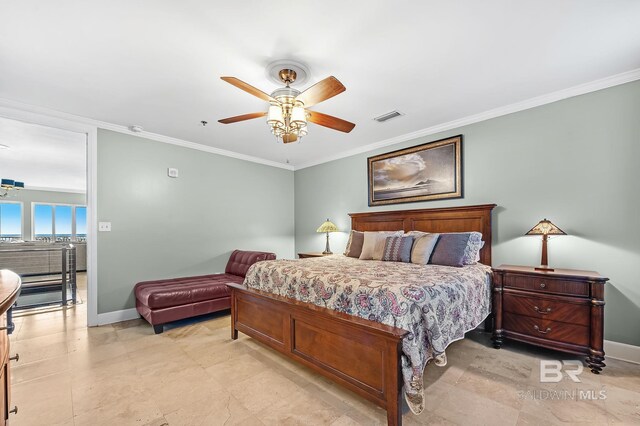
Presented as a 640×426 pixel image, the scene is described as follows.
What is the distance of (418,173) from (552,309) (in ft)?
7.19

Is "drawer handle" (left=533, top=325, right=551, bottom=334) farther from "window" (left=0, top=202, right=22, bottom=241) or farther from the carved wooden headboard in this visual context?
"window" (left=0, top=202, right=22, bottom=241)

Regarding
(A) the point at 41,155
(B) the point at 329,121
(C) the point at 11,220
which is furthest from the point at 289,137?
(C) the point at 11,220

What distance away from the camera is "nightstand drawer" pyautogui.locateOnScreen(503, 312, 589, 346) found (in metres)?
2.44

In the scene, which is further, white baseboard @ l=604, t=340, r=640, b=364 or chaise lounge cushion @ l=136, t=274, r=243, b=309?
chaise lounge cushion @ l=136, t=274, r=243, b=309

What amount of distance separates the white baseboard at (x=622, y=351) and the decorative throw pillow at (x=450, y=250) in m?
1.44

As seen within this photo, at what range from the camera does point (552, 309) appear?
2559 mm

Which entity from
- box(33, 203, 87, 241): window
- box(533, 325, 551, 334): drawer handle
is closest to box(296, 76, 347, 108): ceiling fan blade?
box(533, 325, 551, 334): drawer handle

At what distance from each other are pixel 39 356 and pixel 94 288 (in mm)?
993

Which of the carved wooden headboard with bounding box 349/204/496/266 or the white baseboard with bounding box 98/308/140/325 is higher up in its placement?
the carved wooden headboard with bounding box 349/204/496/266

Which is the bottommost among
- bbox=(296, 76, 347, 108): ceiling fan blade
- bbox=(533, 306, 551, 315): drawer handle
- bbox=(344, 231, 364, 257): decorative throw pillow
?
bbox=(533, 306, 551, 315): drawer handle

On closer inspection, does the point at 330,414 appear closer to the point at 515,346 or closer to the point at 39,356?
the point at 515,346

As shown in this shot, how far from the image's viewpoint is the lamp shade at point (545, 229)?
2763 millimetres

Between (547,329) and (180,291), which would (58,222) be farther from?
(547,329)

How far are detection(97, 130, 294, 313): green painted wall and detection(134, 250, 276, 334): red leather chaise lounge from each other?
342mm
